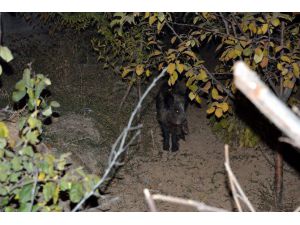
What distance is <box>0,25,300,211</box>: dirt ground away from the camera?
475 cm

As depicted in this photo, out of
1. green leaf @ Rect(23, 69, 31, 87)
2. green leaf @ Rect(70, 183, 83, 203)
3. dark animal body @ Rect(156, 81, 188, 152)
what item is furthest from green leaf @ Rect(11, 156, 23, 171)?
dark animal body @ Rect(156, 81, 188, 152)

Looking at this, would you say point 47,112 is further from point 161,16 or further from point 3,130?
point 161,16

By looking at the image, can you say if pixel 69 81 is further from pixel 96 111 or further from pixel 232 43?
pixel 232 43

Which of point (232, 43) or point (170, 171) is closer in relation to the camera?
point (232, 43)

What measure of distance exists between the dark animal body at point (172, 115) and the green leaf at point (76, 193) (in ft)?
12.6

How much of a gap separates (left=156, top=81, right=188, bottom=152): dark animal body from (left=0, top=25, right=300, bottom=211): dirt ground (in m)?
0.13

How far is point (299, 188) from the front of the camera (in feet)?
15.9

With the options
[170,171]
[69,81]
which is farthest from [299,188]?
[69,81]

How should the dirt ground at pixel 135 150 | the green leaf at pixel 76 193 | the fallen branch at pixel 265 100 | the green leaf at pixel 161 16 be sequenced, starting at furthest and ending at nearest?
the dirt ground at pixel 135 150 → the green leaf at pixel 161 16 → the green leaf at pixel 76 193 → the fallen branch at pixel 265 100

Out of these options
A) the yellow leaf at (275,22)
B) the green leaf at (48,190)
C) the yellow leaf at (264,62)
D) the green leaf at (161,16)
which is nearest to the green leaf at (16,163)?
the green leaf at (48,190)

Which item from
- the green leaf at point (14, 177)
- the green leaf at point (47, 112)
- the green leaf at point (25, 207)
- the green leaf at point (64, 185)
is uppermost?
the green leaf at point (47, 112)

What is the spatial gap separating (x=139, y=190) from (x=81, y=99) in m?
2.03

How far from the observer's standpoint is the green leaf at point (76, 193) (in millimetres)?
1802

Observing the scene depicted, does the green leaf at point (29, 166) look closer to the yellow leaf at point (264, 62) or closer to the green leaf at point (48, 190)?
the green leaf at point (48, 190)
